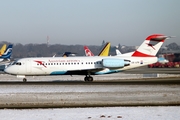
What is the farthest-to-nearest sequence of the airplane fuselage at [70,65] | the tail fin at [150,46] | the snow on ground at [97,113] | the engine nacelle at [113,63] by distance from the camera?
the tail fin at [150,46]
the airplane fuselage at [70,65]
the engine nacelle at [113,63]
the snow on ground at [97,113]

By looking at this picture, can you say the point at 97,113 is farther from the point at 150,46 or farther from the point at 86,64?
the point at 150,46

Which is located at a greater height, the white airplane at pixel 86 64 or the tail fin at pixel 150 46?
the tail fin at pixel 150 46

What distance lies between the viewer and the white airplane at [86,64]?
137ft

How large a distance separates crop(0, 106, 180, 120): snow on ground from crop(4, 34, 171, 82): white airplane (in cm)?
2244

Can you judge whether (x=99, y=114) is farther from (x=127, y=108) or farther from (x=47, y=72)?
(x=47, y=72)

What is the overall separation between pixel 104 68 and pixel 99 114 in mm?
Result: 24274

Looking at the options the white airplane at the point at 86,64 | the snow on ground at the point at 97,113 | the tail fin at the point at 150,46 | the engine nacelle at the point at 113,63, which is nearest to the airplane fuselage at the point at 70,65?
the white airplane at the point at 86,64

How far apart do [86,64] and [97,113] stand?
24.6 m

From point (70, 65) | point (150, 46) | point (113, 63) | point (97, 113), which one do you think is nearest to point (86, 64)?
point (70, 65)

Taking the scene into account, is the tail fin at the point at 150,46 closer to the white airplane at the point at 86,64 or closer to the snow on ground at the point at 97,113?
the white airplane at the point at 86,64

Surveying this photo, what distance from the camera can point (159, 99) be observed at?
899 inches

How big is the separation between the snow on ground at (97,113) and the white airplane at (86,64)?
73.6 feet

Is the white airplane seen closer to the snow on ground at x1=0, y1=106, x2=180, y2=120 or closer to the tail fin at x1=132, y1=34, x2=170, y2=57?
the tail fin at x1=132, y1=34, x2=170, y2=57

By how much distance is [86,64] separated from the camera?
4209 cm
